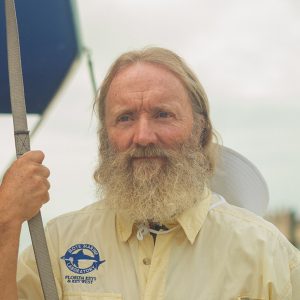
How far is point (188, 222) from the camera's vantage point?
191 centimetres

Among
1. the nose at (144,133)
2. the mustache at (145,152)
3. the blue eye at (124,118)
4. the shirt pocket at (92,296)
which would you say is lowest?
the shirt pocket at (92,296)

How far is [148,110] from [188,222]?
441 millimetres

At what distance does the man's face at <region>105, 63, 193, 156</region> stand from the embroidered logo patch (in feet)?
1.22

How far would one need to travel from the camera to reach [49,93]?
3.86 metres

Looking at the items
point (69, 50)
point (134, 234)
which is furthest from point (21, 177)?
point (69, 50)

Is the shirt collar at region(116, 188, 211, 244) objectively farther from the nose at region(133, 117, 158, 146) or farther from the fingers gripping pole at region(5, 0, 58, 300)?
the fingers gripping pole at region(5, 0, 58, 300)

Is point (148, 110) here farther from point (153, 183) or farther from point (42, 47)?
point (42, 47)

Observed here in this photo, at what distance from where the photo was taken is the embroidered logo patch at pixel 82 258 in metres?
1.88

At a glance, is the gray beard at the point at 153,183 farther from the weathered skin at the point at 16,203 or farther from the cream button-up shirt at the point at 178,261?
the weathered skin at the point at 16,203

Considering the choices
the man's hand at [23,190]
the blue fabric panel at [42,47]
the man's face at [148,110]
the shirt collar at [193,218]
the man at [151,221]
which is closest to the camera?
the man's hand at [23,190]

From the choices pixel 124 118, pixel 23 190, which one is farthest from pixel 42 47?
pixel 23 190

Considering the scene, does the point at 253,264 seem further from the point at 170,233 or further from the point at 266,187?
the point at 266,187

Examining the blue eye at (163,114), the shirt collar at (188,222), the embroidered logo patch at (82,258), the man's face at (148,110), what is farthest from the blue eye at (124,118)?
the embroidered logo patch at (82,258)

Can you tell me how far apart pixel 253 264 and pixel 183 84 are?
772 millimetres
